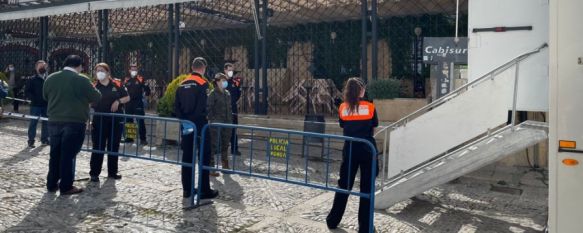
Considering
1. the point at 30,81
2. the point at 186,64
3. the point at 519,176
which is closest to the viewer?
the point at 519,176

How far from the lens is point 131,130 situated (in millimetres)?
7570

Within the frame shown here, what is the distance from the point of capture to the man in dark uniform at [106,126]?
6820 millimetres

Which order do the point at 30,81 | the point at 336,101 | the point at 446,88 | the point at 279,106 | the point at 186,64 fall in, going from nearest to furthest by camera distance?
the point at 446,88 < the point at 30,81 < the point at 336,101 < the point at 279,106 < the point at 186,64

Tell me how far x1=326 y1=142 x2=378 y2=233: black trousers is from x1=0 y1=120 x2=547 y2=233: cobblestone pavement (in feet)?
0.69

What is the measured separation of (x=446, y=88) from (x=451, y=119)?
2478 millimetres

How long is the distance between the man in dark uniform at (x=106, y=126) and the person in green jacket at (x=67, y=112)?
74 centimetres

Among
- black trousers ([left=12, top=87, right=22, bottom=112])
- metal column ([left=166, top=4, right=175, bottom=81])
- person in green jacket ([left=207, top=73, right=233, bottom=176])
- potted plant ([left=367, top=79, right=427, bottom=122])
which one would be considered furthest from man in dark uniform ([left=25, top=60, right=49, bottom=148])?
potted plant ([left=367, top=79, right=427, bottom=122])

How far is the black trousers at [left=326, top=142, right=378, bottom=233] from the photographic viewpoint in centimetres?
472

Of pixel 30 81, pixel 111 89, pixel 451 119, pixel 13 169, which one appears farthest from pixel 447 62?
pixel 30 81

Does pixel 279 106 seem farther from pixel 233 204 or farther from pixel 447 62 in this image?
pixel 233 204

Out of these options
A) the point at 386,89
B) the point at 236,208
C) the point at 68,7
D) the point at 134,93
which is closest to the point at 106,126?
the point at 236,208

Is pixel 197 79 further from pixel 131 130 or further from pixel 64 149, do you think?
pixel 131 130

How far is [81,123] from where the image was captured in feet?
19.8

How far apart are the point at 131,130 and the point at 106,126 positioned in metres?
0.74
